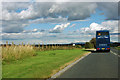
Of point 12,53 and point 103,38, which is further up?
point 103,38

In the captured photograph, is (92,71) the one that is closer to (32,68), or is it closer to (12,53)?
(32,68)

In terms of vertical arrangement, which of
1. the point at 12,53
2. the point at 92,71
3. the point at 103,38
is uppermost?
the point at 103,38

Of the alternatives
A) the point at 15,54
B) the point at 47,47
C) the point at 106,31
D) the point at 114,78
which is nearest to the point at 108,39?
A: the point at 106,31

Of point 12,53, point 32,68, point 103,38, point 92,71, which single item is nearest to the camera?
point 92,71

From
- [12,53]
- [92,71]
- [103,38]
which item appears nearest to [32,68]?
[92,71]

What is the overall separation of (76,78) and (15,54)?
444 inches

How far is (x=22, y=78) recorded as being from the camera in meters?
8.97

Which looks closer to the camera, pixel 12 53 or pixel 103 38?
pixel 12 53

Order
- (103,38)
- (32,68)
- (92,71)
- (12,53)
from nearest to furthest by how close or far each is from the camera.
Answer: (92,71) < (32,68) < (12,53) < (103,38)

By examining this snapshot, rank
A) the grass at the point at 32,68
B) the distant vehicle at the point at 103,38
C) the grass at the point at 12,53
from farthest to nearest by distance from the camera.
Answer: the distant vehicle at the point at 103,38 → the grass at the point at 12,53 → the grass at the point at 32,68

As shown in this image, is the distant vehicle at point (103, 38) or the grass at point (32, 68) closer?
the grass at point (32, 68)

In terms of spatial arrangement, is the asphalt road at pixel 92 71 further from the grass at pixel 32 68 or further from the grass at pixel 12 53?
the grass at pixel 12 53

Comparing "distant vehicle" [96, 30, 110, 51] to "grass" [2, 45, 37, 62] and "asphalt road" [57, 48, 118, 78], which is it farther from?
"asphalt road" [57, 48, 118, 78]

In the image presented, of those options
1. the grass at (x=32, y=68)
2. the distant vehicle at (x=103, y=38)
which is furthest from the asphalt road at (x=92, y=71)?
the distant vehicle at (x=103, y=38)
